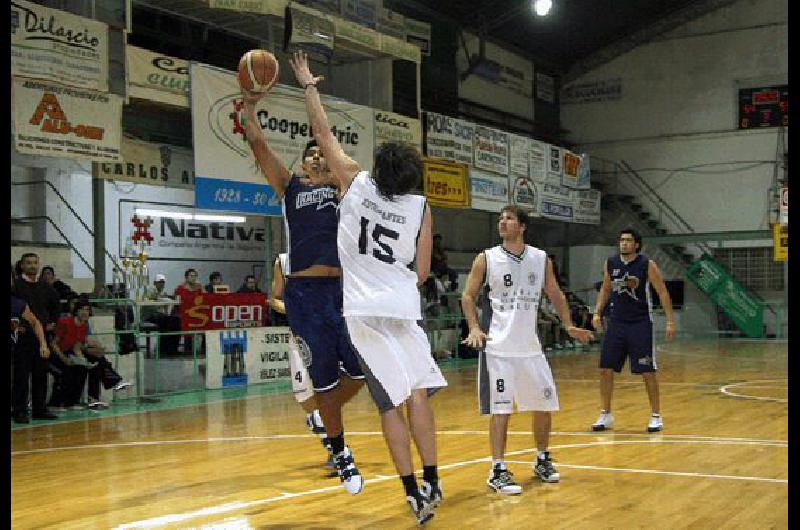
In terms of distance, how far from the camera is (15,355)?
32.4ft

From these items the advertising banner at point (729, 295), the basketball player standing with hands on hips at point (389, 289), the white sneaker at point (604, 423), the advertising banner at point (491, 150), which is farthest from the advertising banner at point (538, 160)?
the basketball player standing with hands on hips at point (389, 289)

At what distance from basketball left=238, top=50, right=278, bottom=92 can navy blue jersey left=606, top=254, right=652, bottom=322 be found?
14.0ft

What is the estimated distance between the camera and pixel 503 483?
219 inches

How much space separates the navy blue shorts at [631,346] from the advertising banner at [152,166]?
8268 millimetres

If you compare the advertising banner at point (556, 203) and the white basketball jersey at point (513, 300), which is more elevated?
the advertising banner at point (556, 203)

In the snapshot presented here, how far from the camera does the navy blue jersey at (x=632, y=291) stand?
8539 millimetres

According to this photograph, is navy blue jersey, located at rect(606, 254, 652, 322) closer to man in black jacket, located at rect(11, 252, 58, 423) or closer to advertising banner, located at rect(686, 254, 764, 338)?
man in black jacket, located at rect(11, 252, 58, 423)

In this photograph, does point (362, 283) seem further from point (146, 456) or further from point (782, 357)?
point (782, 357)

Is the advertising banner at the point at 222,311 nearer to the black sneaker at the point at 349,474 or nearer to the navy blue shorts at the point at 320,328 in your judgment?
the navy blue shorts at the point at 320,328

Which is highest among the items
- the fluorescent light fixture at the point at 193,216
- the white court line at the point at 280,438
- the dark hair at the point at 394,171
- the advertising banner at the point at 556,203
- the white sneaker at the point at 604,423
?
the advertising banner at the point at 556,203

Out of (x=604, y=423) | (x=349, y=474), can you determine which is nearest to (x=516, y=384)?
(x=349, y=474)

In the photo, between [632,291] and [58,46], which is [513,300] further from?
[58,46]

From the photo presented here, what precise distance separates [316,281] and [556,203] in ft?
64.4

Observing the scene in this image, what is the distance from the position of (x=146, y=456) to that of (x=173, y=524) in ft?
9.15
